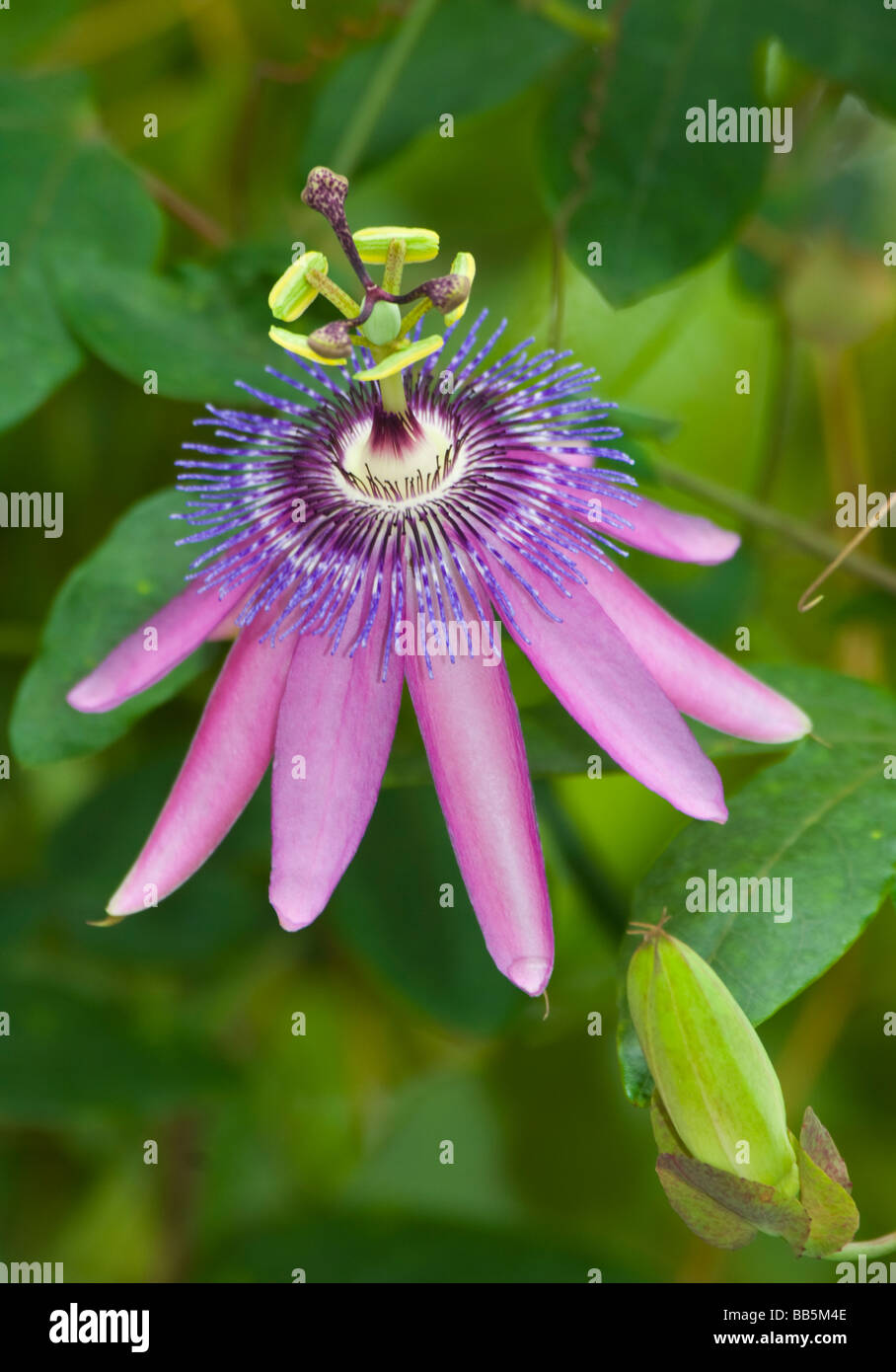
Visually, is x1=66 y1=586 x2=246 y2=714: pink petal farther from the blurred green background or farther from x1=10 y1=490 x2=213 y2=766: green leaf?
the blurred green background

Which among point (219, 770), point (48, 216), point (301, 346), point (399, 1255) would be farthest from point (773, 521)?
point (399, 1255)

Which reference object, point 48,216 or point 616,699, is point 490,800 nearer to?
point 616,699

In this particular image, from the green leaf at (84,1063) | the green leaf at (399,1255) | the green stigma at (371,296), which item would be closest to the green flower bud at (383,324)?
the green stigma at (371,296)

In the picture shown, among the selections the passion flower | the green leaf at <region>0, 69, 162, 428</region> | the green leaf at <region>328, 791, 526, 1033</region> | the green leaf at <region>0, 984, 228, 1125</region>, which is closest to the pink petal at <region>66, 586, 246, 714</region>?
the passion flower

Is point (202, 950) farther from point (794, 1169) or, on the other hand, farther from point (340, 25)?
point (340, 25)

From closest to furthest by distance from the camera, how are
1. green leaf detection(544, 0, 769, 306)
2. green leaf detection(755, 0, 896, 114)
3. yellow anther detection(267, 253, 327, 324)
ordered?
yellow anther detection(267, 253, 327, 324)
green leaf detection(544, 0, 769, 306)
green leaf detection(755, 0, 896, 114)

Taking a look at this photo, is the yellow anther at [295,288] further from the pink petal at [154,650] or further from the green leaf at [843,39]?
the green leaf at [843,39]
